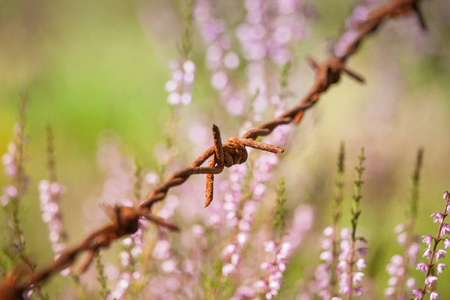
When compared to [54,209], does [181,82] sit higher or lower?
higher

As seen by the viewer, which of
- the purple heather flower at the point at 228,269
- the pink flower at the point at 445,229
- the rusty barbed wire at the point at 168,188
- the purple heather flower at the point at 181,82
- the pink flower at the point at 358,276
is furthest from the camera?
the purple heather flower at the point at 181,82

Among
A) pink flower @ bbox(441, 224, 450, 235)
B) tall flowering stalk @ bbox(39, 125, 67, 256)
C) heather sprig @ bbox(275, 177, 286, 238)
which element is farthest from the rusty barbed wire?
tall flowering stalk @ bbox(39, 125, 67, 256)

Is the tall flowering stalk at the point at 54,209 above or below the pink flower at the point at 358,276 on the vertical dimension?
below

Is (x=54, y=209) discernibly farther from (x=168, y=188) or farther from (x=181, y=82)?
(x=168, y=188)

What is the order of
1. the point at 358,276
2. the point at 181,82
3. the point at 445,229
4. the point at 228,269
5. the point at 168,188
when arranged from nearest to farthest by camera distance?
the point at 168,188 < the point at 445,229 < the point at 358,276 < the point at 228,269 < the point at 181,82

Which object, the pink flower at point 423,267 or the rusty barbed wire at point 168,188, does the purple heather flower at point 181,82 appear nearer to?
the rusty barbed wire at point 168,188

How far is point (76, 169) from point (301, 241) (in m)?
2.61

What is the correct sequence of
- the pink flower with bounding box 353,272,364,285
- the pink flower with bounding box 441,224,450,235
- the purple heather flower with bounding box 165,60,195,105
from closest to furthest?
the pink flower with bounding box 441,224,450,235 → the pink flower with bounding box 353,272,364,285 → the purple heather flower with bounding box 165,60,195,105

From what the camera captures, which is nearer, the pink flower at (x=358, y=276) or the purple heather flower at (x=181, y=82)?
the pink flower at (x=358, y=276)

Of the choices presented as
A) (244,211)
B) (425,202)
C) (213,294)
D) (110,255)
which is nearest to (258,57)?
(244,211)

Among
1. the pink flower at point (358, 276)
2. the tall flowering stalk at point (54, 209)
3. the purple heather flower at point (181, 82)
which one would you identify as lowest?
the tall flowering stalk at point (54, 209)

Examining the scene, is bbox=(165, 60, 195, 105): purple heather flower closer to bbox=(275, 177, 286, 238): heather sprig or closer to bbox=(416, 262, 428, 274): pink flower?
bbox=(275, 177, 286, 238): heather sprig

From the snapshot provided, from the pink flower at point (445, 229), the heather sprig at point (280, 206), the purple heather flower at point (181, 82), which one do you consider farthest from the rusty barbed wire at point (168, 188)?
the purple heather flower at point (181, 82)

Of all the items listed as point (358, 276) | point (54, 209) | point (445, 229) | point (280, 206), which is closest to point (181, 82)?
point (54, 209)
